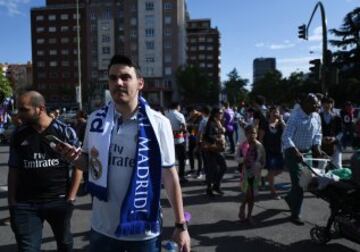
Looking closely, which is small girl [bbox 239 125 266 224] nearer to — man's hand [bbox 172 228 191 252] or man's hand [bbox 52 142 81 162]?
man's hand [bbox 172 228 191 252]

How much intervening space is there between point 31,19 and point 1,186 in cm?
10629

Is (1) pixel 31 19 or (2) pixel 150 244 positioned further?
(1) pixel 31 19

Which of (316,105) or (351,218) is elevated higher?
(316,105)

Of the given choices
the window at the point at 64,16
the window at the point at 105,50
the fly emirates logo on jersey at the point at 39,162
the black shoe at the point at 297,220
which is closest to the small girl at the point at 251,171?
the black shoe at the point at 297,220

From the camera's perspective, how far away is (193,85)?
270 feet

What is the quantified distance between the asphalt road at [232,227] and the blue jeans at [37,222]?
67.4 inches

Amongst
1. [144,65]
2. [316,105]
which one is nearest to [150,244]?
A: [316,105]

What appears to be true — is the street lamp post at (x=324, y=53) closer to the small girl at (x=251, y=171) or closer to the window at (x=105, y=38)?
the small girl at (x=251, y=171)

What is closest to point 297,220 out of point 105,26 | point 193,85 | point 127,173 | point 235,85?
point 127,173

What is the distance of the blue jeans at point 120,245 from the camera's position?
2436 millimetres

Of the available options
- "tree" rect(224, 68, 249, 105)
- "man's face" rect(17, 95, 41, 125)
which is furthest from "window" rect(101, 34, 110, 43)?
"man's face" rect(17, 95, 41, 125)

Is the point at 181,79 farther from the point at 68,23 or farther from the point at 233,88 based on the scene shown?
the point at 68,23

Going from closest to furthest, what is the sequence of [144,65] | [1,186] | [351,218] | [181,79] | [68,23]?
[351,218] < [1,186] < [181,79] < [144,65] < [68,23]

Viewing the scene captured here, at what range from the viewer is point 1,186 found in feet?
31.7
